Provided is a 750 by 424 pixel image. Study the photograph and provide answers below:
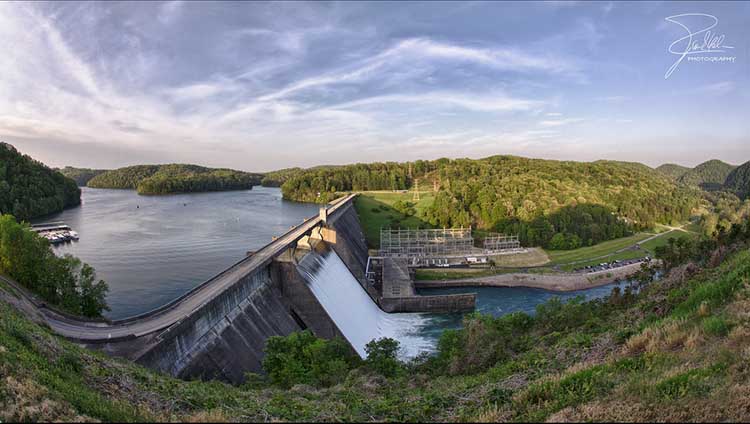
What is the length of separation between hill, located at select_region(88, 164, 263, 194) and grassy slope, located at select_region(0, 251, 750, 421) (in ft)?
362

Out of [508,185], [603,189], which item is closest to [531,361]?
[508,185]

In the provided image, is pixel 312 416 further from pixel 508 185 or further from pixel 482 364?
pixel 508 185

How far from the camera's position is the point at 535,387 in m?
5.56

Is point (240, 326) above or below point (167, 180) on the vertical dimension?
below

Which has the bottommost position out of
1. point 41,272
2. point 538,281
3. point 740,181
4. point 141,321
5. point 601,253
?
point 538,281

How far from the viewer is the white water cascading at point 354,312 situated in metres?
22.2

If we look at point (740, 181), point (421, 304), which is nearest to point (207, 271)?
point (421, 304)

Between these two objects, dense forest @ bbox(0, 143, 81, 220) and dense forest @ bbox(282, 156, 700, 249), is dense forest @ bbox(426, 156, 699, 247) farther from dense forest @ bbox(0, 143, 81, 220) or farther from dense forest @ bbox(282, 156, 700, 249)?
dense forest @ bbox(0, 143, 81, 220)

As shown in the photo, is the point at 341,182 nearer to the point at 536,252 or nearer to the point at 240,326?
the point at 536,252

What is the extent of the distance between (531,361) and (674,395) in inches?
160

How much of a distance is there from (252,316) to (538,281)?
27.5 metres

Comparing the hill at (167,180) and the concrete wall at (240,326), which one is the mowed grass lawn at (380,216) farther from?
the hill at (167,180)

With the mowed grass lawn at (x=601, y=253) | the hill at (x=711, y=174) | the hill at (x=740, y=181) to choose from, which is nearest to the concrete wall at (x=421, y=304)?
the mowed grass lawn at (x=601, y=253)

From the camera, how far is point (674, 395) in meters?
4.64
